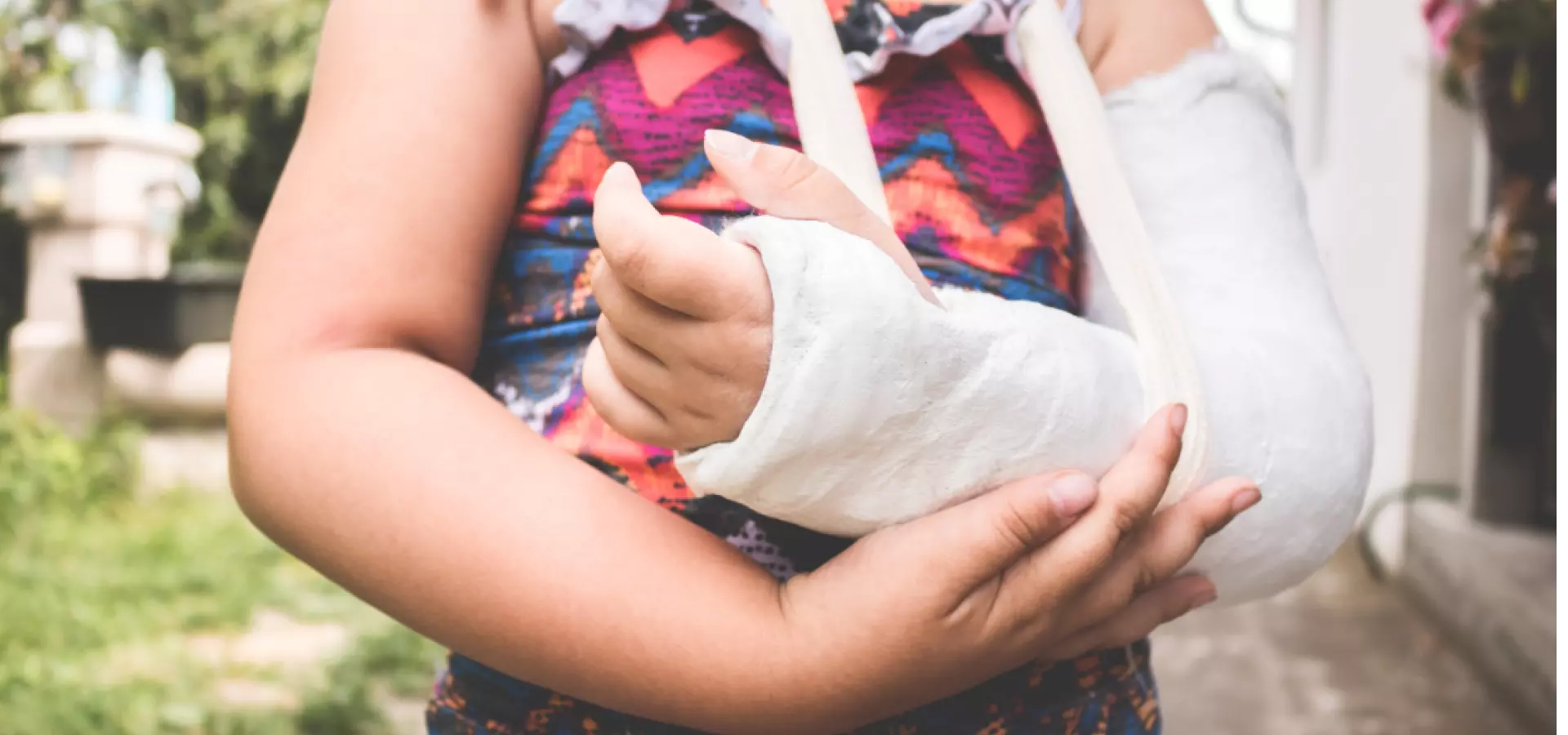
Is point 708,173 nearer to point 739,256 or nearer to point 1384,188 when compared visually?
point 739,256

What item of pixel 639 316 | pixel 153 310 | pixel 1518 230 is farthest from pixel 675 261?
pixel 153 310

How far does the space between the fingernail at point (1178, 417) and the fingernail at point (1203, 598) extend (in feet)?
0.36

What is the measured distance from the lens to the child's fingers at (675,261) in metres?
0.36

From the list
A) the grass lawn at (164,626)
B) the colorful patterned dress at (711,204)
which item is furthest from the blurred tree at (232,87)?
the colorful patterned dress at (711,204)

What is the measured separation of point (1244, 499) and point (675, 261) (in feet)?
0.90

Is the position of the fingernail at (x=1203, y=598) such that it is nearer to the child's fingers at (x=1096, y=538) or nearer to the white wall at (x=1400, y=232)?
the child's fingers at (x=1096, y=538)

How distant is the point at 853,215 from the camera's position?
411 millimetres

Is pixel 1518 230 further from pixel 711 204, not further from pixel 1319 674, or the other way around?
pixel 711 204

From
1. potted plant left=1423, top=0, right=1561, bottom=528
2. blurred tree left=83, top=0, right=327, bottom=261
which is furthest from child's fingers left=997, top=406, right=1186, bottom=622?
blurred tree left=83, top=0, right=327, bottom=261

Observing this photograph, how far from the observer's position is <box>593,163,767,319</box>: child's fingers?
36 cm

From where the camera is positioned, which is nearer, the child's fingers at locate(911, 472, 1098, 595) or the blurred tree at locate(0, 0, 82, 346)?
the child's fingers at locate(911, 472, 1098, 595)

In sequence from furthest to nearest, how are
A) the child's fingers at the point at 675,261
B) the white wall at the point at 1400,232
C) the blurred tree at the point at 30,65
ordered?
1. the blurred tree at the point at 30,65
2. the white wall at the point at 1400,232
3. the child's fingers at the point at 675,261

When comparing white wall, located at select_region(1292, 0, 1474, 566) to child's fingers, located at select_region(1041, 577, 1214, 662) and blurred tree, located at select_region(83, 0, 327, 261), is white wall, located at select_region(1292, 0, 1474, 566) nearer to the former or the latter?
child's fingers, located at select_region(1041, 577, 1214, 662)

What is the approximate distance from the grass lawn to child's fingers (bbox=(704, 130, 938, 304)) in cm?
157
